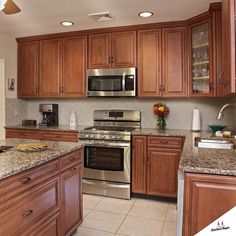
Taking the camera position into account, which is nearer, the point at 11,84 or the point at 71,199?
the point at 71,199

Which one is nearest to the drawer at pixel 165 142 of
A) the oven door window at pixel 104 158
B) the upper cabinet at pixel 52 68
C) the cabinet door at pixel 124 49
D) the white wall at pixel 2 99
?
the oven door window at pixel 104 158

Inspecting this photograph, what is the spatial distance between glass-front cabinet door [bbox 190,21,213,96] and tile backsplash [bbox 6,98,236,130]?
1.37 feet

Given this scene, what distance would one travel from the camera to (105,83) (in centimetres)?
362

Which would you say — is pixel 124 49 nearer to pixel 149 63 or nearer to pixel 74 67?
pixel 149 63

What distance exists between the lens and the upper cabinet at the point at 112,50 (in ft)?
11.5

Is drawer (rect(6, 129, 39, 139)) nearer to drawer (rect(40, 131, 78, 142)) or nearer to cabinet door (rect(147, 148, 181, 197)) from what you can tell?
drawer (rect(40, 131, 78, 142))

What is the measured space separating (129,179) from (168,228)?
2.96ft

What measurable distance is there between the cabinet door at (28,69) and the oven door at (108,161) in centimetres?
155

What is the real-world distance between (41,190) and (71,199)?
1.63 feet

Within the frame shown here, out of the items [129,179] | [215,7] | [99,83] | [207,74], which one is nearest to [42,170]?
[129,179]

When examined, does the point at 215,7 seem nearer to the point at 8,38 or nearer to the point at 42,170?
the point at 42,170

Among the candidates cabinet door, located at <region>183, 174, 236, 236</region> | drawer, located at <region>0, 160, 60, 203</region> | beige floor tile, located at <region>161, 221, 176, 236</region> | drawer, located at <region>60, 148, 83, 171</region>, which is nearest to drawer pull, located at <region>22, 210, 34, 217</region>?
drawer, located at <region>0, 160, 60, 203</region>

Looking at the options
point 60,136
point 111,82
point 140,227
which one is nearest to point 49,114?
point 60,136

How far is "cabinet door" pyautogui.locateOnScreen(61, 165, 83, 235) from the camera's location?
6.75ft
